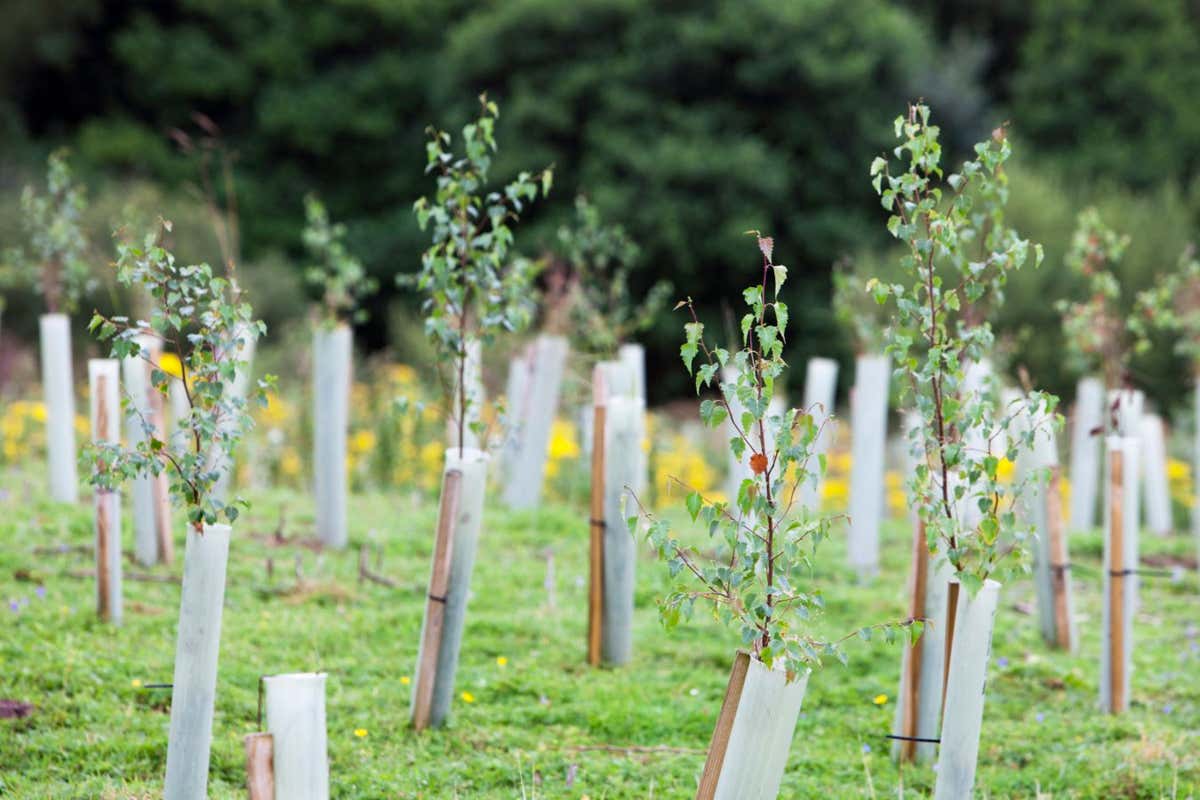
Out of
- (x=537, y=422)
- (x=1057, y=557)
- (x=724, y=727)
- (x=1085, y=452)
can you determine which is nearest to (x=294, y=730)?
(x=724, y=727)

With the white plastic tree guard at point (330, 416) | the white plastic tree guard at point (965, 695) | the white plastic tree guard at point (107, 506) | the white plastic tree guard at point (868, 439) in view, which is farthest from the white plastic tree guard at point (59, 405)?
the white plastic tree guard at point (965, 695)

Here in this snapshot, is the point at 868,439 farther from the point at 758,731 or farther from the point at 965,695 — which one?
the point at 758,731

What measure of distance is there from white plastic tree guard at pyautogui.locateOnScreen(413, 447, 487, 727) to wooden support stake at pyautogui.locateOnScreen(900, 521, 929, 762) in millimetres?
1314

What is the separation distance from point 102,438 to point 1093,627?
4.30 metres

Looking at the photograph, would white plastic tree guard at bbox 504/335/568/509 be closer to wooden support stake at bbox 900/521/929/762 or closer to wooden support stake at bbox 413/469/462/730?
wooden support stake at bbox 413/469/462/730

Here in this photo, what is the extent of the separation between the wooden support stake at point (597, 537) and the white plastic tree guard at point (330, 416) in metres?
1.70

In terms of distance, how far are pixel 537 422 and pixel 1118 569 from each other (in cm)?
337

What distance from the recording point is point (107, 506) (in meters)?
4.46

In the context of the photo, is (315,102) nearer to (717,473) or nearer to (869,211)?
(869,211)

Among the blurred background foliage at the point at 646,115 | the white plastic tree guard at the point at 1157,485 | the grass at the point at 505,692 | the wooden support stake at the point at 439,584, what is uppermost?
the blurred background foliage at the point at 646,115

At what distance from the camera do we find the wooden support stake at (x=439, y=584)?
3977 millimetres

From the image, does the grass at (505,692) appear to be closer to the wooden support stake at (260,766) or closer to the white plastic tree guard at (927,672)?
the white plastic tree guard at (927,672)

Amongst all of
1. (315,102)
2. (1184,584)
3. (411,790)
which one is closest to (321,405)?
(411,790)

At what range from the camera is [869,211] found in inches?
776
